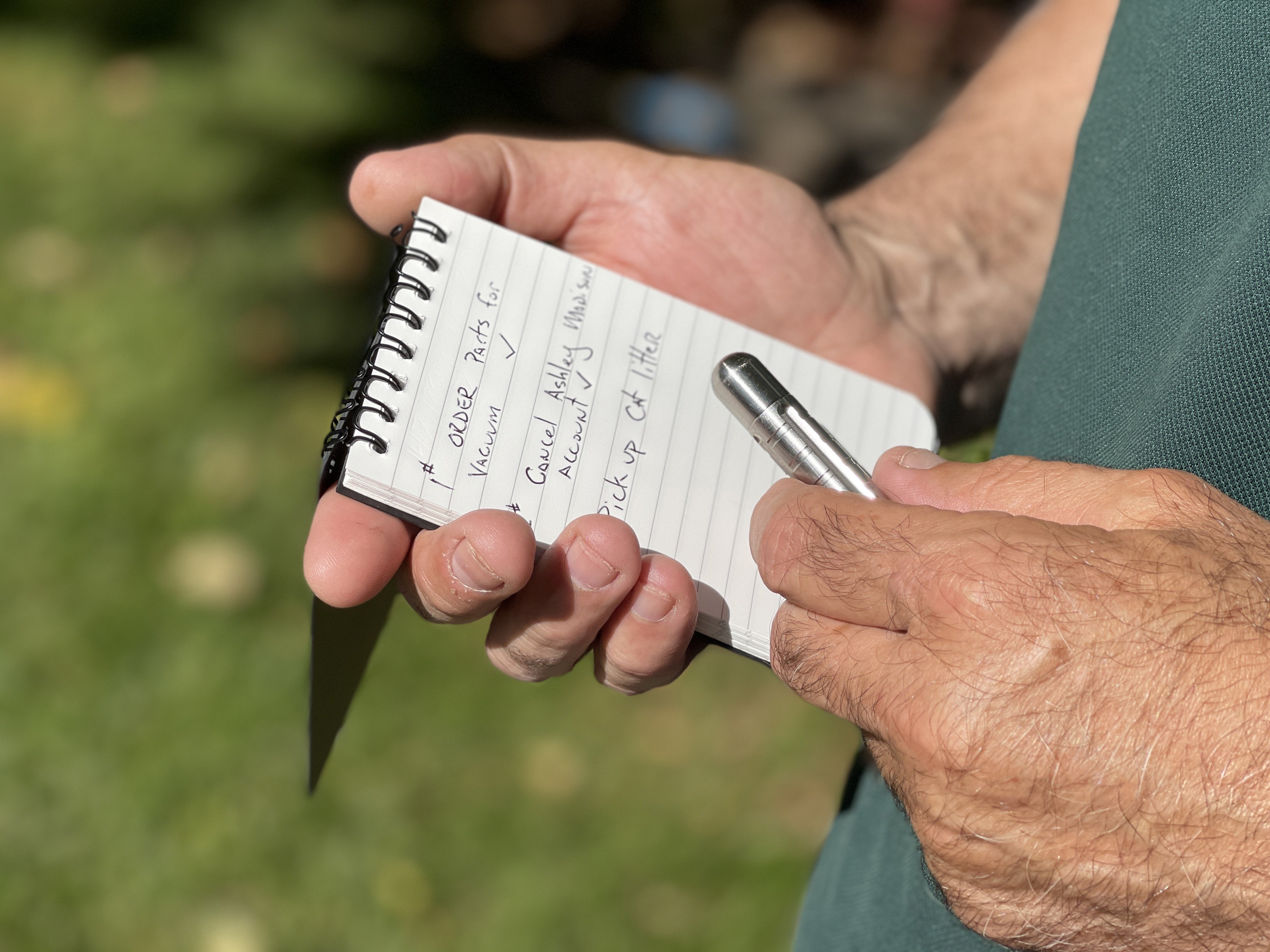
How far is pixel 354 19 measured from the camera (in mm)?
3096

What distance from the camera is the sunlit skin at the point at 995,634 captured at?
2.35ft

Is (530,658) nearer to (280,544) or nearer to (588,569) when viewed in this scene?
(588,569)

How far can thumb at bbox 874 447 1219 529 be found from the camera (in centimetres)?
80

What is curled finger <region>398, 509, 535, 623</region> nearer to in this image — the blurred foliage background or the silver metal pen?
the silver metal pen

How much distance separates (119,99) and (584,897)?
2.49 metres

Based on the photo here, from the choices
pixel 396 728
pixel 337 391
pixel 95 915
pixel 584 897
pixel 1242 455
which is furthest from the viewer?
pixel 337 391

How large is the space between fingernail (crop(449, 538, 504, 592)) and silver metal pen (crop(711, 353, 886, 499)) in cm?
31

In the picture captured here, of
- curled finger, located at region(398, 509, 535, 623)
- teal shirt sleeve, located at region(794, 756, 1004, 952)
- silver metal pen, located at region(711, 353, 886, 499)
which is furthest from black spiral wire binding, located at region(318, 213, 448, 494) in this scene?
teal shirt sleeve, located at region(794, 756, 1004, 952)

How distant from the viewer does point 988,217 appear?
1603 millimetres

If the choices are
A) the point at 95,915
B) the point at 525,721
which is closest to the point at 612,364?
the point at 525,721

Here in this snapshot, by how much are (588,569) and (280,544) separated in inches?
53.7

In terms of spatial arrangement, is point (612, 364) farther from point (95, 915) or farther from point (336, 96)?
point (336, 96)

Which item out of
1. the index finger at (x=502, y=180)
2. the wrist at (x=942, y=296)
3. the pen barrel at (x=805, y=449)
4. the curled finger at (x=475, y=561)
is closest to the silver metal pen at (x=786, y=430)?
the pen barrel at (x=805, y=449)

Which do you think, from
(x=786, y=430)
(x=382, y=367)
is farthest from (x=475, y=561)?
(x=786, y=430)
